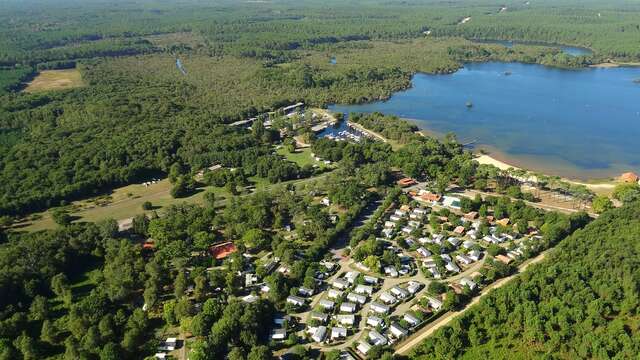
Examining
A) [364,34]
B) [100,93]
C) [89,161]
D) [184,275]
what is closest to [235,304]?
[184,275]

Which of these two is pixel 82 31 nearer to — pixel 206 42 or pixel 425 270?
pixel 206 42

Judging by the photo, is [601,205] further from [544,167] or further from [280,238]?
[280,238]

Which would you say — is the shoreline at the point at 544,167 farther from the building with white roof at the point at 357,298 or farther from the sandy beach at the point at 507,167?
the building with white roof at the point at 357,298

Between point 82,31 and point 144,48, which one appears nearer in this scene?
point 144,48

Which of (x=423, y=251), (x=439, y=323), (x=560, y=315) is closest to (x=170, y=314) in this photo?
(x=439, y=323)

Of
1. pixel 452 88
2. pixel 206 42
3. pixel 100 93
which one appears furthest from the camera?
pixel 206 42

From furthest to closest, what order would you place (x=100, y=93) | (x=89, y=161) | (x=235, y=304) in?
(x=100, y=93), (x=89, y=161), (x=235, y=304)
